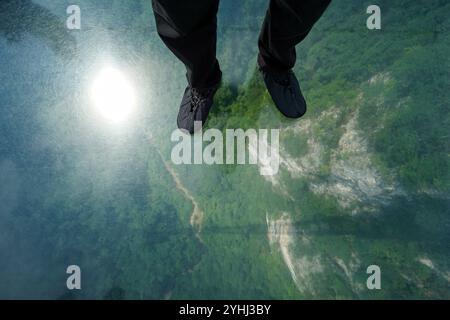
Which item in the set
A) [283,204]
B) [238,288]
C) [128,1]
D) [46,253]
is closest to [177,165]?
[283,204]

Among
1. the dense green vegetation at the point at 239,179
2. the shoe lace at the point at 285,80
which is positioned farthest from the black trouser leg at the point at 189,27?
the dense green vegetation at the point at 239,179

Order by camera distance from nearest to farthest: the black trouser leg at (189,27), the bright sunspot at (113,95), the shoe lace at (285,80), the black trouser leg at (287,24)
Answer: the black trouser leg at (189,27) < the black trouser leg at (287,24) < the shoe lace at (285,80) < the bright sunspot at (113,95)

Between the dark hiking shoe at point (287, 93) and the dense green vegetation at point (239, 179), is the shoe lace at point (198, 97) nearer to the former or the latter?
the dense green vegetation at point (239, 179)

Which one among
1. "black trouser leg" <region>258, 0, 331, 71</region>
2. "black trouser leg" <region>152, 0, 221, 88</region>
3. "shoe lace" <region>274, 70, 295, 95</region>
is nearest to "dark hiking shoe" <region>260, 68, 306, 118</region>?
"shoe lace" <region>274, 70, 295, 95</region>

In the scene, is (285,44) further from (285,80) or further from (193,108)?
(193,108)

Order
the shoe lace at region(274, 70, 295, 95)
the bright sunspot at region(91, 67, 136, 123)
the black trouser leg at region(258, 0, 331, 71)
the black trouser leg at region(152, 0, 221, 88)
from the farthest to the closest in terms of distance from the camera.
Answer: the bright sunspot at region(91, 67, 136, 123) < the shoe lace at region(274, 70, 295, 95) < the black trouser leg at region(258, 0, 331, 71) < the black trouser leg at region(152, 0, 221, 88)

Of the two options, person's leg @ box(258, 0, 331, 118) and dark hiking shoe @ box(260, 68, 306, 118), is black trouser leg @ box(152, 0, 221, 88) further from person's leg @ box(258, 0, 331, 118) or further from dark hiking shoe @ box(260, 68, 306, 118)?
dark hiking shoe @ box(260, 68, 306, 118)

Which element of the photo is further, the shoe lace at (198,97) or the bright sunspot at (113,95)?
the bright sunspot at (113,95)
